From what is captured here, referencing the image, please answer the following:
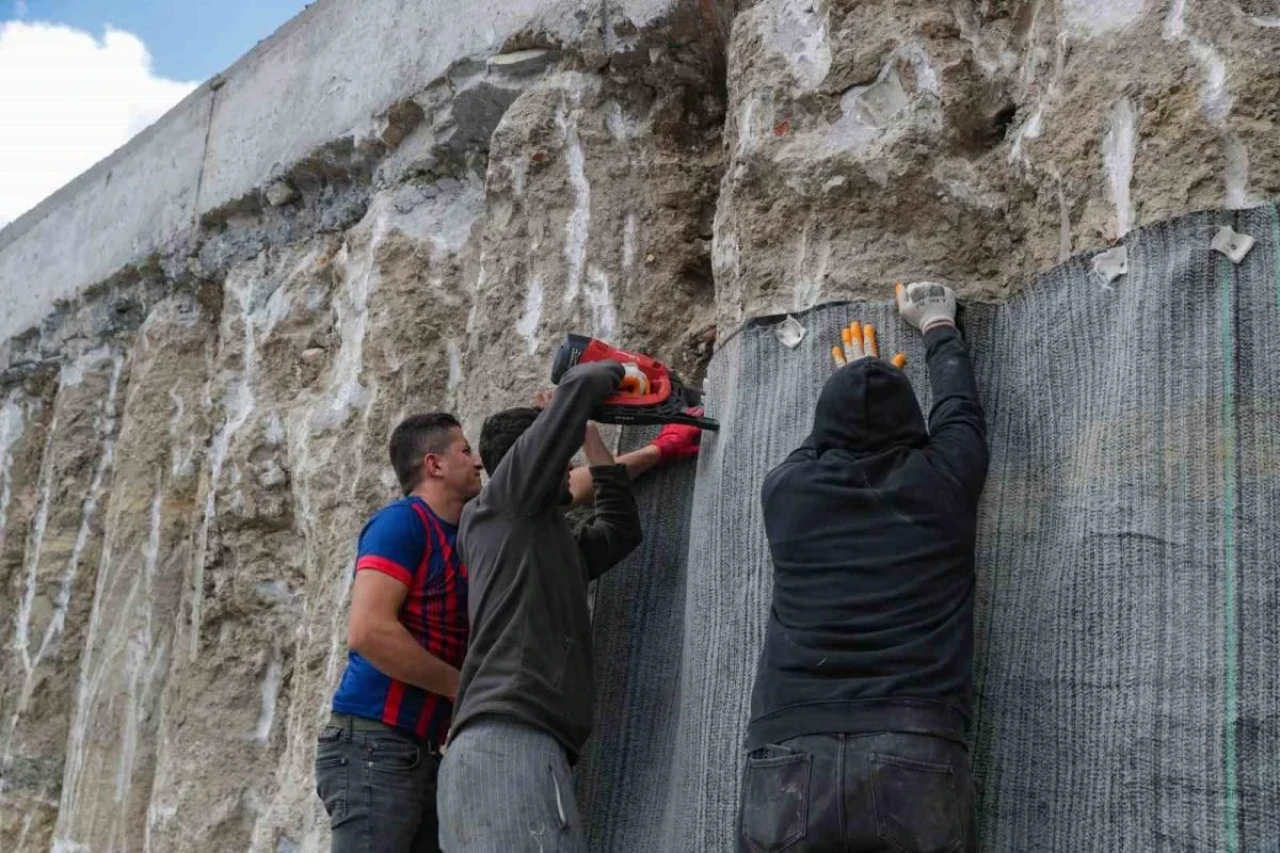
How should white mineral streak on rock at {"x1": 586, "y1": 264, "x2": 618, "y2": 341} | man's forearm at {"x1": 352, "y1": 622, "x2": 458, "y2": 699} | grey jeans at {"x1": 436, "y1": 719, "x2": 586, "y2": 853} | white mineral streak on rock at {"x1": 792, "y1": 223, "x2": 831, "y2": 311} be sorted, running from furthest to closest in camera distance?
white mineral streak on rock at {"x1": 586, "y1": 264, "x2": 618, "y2": 341}, white mineral streak on rock at {"x1": 792, "y1": 223, "x2": 831, "y2": 311}, man's forearm at {"x1": 352, "y1": 622, "x2": 458, "y2": 699}, grey jeans at {"x1": 436, "y1": 719, "x2": 586, "y2": 853}

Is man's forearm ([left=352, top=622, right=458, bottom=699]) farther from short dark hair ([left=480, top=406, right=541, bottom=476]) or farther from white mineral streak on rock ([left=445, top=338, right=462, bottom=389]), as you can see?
white mineral streak on rock ([left=445, top=338, right=462, bottom=389])

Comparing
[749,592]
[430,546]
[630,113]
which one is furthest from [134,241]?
[749,592]

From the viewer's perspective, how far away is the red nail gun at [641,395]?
3438 mm

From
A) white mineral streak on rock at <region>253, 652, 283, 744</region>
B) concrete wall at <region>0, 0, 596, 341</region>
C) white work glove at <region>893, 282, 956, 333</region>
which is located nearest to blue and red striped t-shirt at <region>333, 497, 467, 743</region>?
white work glove at <region>893, 282, 956, 333</region>

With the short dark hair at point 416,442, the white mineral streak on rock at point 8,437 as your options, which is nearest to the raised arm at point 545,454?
the short dark hair at point 416,442

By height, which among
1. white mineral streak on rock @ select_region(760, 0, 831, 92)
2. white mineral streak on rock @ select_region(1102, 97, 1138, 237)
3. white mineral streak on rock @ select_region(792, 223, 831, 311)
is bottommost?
white mineral streak on rock @ select_region(792, 223, 831, 311)

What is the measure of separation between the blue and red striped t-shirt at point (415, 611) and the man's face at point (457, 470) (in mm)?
129

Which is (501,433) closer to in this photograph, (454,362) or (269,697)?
(454,362)

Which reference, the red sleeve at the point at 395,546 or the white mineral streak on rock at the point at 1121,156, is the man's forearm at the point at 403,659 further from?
the white mineral streak on rock at the point at 1121,156

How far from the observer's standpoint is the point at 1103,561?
2682 mm

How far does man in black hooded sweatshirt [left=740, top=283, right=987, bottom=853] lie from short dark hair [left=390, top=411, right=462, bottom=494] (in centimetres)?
104

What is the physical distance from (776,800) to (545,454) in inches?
36.3

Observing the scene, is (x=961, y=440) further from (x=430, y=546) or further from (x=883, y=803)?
(x=430, y=546)

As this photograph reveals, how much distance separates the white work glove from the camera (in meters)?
3.09
